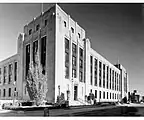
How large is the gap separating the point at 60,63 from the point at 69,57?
1057 mm

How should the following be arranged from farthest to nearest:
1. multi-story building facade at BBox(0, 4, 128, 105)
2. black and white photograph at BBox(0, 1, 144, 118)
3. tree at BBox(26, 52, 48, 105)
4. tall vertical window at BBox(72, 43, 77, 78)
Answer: tall vertical window at BBox(72, 43, 77, 78) < multi-story building facade at BBox(0, 4, 128, 105) < tree at BBox(26, 52, 48, 105) < black and white photograph at BBox(0, 1, 144, 118)

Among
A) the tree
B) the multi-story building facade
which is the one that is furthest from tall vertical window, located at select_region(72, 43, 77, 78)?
the tree

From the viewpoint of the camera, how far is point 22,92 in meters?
13.0

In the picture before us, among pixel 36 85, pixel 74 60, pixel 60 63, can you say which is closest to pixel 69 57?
pixel 74 60

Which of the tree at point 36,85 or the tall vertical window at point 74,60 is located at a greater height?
the tall vertical window at point 74,60

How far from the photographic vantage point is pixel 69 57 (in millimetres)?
12977

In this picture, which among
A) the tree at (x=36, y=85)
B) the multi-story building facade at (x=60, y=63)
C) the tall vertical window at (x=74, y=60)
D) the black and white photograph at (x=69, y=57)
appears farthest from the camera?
the tall vertical window at (x=74, y=60)

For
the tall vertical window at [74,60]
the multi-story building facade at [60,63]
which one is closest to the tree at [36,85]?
the multi-story building facade at [60,63]

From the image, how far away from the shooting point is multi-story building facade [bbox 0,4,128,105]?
11578 mm

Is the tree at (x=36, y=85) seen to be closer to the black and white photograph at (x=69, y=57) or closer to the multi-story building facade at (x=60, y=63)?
the black and white photograph at (x=69, y=57)

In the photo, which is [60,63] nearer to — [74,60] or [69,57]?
[69,57]

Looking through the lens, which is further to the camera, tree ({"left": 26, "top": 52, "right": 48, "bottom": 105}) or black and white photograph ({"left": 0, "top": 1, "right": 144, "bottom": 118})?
tree ({"left": 26, "top": 52, "right": 48, "bottom": 105})

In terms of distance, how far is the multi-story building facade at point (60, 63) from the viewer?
11.6 metres

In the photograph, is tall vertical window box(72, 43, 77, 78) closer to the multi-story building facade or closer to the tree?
the multi-story building facade
